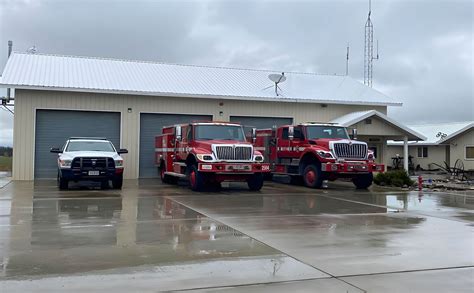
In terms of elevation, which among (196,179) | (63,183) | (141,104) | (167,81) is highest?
(167,81)

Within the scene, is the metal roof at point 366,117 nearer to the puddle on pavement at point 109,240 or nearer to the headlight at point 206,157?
the headlight at point 206,157

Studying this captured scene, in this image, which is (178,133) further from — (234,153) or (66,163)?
(66,163)

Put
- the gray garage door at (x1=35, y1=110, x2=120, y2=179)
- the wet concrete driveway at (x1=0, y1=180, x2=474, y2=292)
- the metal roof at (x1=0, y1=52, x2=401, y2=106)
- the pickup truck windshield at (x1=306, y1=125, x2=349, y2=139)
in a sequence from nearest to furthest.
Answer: the wet concrete driveway at (x1=0, y1=180, x2=474, y2=292)
the pickup truck windshield at (x1=306, y1=125, x2=349, y2=139)
the gray garage door at (x1=35, y1=110, x2=120, y2=179)
the metal roof at (x1=0, y1=52, x2=401, y2=106)

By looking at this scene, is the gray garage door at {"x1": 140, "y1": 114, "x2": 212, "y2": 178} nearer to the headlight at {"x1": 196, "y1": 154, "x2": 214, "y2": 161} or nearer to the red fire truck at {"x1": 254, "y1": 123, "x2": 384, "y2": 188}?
the red fire truck at {"x1": 254, "y1": 123, "x2": 384, "y2": 188}

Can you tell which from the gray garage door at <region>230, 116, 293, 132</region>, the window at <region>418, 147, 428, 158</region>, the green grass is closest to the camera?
the gray garage door at <region>230, 116, 293, 132</region>

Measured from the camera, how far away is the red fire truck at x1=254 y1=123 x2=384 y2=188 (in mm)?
17453

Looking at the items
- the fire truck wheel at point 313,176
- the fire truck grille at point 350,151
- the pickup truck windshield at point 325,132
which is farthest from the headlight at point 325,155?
the pickup truck windshield at point 325,132

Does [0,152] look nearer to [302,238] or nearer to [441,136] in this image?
[441,136]

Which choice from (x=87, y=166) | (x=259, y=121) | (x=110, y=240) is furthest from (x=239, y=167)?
(x=259, y=121)

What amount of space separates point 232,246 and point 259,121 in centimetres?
1736

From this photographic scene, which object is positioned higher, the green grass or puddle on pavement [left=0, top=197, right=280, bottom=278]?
the green grass

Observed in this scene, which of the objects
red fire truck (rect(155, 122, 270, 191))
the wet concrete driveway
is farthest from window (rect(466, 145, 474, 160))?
the wet concrete driveway

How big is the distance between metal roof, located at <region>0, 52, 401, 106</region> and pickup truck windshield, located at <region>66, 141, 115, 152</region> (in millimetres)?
4502

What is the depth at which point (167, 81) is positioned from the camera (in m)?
24.1
